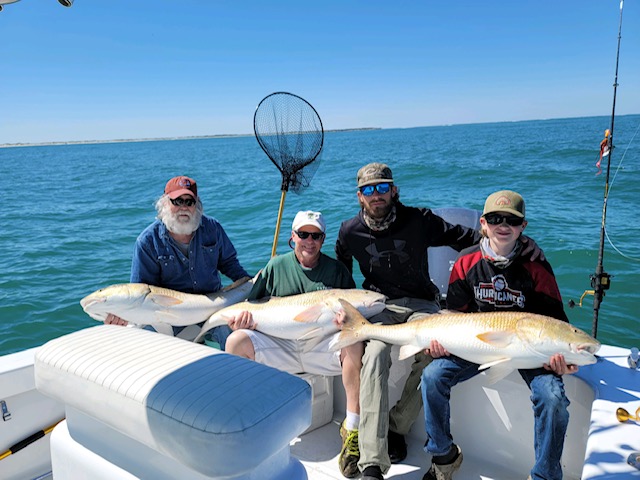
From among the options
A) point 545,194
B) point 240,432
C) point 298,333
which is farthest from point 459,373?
point 545,194

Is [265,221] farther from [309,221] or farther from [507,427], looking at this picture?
[507,427]

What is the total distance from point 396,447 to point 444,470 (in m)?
0.48

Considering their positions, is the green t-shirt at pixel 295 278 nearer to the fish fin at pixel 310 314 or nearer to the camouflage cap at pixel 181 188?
the fish fin at pixel 310 314

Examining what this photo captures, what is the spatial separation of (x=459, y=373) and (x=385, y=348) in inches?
19.1

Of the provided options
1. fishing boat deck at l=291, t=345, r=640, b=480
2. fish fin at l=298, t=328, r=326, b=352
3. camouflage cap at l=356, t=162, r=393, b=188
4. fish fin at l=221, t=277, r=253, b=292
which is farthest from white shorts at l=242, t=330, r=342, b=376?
camouflage cap at l=356, t=162, r=393, b=188

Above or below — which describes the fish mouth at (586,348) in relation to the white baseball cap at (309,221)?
below

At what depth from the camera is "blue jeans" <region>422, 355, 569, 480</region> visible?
2695 mm

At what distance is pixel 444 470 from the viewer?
10.2 feet

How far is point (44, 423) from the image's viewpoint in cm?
325

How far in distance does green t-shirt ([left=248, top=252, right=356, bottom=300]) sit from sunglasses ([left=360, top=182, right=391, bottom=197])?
60cm

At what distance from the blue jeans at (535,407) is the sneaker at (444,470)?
0.10 meters

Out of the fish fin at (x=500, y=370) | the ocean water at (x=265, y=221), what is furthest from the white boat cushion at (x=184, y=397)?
the ocean water at (x=265, y=221)

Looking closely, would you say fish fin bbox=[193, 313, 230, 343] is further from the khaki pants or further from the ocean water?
the ocean water

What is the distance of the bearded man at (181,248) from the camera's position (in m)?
4.19
